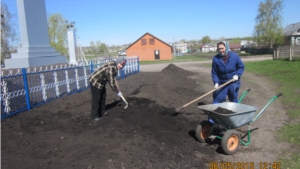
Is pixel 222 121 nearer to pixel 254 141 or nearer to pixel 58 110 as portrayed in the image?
pixel 254 141

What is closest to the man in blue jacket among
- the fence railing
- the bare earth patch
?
the bare earth patch

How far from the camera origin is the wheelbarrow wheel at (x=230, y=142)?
3.90 m

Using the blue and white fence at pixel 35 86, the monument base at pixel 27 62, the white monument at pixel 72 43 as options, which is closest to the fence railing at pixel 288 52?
the white monument at pixel 72 43

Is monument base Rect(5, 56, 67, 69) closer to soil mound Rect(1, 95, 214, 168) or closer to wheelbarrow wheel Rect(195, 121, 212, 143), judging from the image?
soil mound Rect(1, 95, 214, 168)

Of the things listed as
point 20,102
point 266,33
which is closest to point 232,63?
point 20,102

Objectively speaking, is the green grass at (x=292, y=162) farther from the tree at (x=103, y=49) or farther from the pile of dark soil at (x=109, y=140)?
the tree at (x=103, y=49)

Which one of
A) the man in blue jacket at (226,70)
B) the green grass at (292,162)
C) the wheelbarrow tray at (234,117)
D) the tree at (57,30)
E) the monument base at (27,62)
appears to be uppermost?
the tree at (57,30)

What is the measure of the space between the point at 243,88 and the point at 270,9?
48.0 metres

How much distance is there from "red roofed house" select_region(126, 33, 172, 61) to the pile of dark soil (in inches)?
1889

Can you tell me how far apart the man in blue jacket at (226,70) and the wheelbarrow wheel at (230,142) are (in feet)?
3.84

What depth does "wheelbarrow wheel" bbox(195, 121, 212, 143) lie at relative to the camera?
14.4 ft

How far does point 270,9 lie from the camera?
166 ft

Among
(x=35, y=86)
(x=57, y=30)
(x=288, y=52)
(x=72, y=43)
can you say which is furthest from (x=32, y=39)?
(x=57, y=30)
